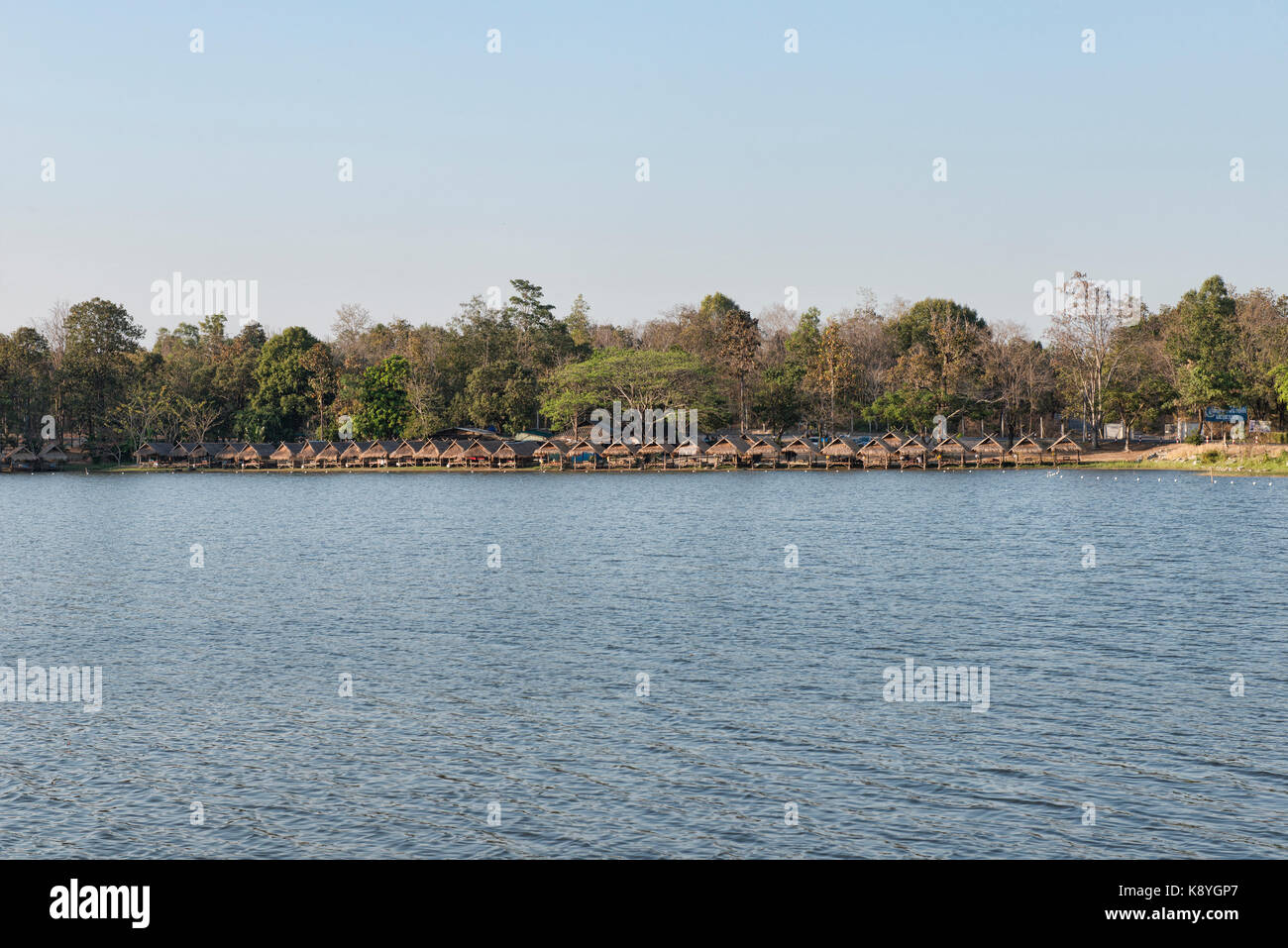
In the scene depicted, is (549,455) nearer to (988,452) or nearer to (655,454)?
(655,454)

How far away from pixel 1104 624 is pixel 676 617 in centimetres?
1211

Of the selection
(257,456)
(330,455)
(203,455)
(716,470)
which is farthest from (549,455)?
(203,455)

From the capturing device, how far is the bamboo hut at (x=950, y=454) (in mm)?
114188

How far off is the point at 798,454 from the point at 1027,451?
24011 mm

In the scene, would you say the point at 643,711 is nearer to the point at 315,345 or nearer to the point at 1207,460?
the point at 1207,460

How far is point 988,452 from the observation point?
114500 millimetres

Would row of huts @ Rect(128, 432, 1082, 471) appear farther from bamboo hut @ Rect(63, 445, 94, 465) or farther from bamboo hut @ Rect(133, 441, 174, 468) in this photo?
bamboo hut @ Rect(63, 445, 94, 465)

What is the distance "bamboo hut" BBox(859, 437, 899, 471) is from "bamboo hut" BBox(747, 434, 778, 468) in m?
9.45

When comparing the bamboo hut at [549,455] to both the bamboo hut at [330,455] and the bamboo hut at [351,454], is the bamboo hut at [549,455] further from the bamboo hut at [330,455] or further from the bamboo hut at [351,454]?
the bamboo hut at [330,455]

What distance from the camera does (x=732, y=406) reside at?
127 meters

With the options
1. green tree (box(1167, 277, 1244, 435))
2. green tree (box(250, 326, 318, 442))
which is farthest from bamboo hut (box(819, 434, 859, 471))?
green tree (box(250, 326, 318, 442))

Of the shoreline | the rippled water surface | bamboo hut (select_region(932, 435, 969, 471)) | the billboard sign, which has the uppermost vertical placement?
the billboard sign

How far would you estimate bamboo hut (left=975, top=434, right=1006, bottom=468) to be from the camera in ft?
375
